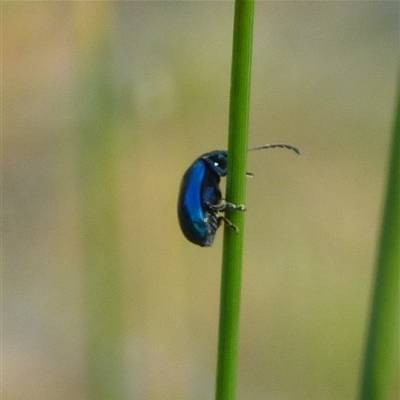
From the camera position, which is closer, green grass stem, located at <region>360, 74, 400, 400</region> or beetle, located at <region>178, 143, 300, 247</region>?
green grass stem, located at <region>360, 74, 400, 400</region>

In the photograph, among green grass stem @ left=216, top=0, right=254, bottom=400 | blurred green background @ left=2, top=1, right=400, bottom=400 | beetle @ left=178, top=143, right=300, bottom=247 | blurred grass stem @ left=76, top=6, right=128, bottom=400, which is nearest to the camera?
green grass stem @ left=216, top=0, right=254, bottom=400

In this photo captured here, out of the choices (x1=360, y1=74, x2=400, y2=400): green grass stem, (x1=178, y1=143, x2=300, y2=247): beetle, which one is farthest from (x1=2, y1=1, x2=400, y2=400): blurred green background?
(x1=360, y1=74, x2=400, y2=400): green grass stem

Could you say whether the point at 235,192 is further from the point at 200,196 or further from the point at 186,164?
the point at 186,164

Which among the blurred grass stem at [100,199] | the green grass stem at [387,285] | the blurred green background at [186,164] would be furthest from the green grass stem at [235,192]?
the blurred green background at [186,164]

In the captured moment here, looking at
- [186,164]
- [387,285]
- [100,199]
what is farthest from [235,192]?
[186,164]

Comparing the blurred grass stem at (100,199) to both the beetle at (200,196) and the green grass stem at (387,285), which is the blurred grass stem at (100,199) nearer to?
the beetle at (200,196)

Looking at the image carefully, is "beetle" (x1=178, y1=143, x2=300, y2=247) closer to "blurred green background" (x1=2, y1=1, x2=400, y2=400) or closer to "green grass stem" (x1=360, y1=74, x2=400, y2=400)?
"green grass stem" (x1=360, y1=74, x2=400, y2=400)

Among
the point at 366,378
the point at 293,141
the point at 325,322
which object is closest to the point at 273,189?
the point at 293,141
